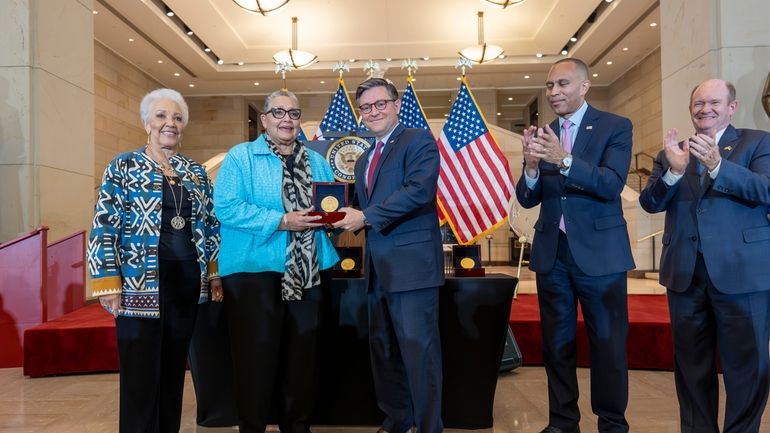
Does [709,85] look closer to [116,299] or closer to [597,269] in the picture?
[597,269]

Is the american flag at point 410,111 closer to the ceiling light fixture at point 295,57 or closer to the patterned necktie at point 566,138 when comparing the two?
the patterned necktie at point 566,138

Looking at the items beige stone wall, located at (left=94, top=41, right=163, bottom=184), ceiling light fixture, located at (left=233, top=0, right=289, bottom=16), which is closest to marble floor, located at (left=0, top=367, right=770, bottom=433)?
ceiling light fixture, located at (left=233, top=0, right=289, bottom=16)

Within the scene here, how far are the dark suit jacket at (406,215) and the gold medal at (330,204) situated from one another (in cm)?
17

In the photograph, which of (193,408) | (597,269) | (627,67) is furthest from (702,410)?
(627,67)

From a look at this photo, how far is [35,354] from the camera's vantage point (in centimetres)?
428

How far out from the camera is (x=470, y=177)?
16.3 ft

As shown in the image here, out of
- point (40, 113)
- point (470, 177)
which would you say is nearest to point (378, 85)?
point (470, 177)

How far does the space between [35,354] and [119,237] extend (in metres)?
2.93

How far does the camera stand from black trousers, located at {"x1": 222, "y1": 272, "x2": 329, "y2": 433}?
2.51 meters

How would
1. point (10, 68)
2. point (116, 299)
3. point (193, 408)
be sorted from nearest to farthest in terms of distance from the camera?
point (116, 299), point (193, 408), point (10, 68)

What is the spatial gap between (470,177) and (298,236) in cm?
276

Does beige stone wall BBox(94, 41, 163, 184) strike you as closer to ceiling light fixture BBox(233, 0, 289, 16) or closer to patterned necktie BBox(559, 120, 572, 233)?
ceiling light fixture BBox(233, 0, 289, 16)

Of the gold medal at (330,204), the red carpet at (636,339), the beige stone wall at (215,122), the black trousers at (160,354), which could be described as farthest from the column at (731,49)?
the beige stone wall at (215,122)

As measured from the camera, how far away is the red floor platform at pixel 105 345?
424 centimetres
